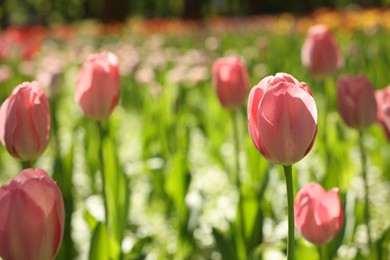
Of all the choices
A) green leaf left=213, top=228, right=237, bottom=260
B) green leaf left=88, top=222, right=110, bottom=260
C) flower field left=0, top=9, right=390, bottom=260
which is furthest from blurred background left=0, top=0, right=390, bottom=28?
green leaf left=88, top=222, right=110, bottom=260

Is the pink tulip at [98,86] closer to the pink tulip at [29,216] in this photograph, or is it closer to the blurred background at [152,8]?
the pink tulip at [29,216]

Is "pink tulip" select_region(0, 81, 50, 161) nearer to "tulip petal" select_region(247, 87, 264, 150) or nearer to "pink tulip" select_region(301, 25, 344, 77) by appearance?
"tulip petal" select_region(247, 87, 264, 150)

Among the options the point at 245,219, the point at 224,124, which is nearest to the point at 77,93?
the point at 245,219

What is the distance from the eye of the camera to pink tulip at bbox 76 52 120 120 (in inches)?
43.7

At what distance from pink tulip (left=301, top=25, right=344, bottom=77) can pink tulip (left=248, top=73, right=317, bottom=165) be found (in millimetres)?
928

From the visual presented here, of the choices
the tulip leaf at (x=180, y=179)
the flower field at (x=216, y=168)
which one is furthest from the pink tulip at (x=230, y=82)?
the tulip leaf at (x=180, y=179)

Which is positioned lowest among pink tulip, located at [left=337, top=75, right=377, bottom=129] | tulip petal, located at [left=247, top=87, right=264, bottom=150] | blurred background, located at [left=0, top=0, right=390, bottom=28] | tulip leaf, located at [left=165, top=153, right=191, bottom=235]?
tulip leaf, located at [left=165, top=153, right=191, bottom=235]

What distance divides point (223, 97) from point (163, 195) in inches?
18.5

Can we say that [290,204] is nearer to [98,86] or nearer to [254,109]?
[254,109]

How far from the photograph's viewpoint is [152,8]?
29.9 metres

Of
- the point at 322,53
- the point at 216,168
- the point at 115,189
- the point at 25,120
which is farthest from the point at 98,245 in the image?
the point at 216,168

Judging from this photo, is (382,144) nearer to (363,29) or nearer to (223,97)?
(223,97)

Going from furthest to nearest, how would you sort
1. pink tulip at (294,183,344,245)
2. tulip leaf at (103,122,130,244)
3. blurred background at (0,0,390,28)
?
blurred background at (0,0,390,28), tulip leaf at (103,122,130,244), pink tulip at (294,183,344,245)

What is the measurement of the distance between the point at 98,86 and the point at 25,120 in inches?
10.7
